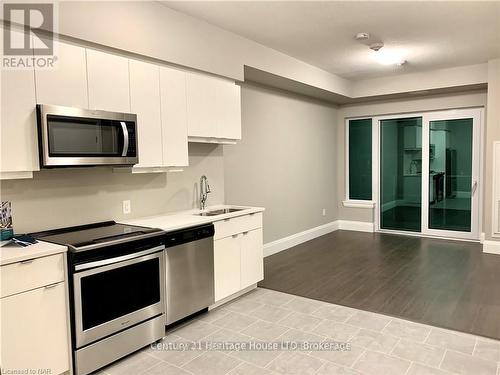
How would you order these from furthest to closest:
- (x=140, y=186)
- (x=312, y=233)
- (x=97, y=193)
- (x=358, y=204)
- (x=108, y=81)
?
(x=358, y=204), (x=312, y=233), (x=140, y=186), (x=97, y=193), (x=108, y=81)

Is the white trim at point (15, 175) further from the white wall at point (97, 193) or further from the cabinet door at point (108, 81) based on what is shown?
the cabinet door at point (108, 81)

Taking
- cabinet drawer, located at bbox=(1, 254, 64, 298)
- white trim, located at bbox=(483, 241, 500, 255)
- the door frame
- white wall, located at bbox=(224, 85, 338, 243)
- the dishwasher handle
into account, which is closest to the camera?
cabinet drawer, located at bbox=(1, 254, 64, 298)

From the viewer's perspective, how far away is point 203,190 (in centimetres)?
418

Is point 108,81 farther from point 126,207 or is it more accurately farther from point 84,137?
point 126,207

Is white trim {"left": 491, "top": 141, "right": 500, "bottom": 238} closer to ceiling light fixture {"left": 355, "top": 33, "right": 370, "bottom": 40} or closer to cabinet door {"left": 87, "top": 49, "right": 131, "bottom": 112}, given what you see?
ceiling light fixture {"left": 355, "top": 33, "right": 370, "bottom": 40}

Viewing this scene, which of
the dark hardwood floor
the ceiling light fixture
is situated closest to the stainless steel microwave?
the dark hardwood floor

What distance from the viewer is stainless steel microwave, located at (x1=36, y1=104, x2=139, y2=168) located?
2.51m

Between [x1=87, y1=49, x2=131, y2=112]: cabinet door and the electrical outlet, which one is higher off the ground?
[x1=87, y1=49, x2=131, y2=112]: cabinet door

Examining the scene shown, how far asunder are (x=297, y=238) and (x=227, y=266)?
2812 millimetres

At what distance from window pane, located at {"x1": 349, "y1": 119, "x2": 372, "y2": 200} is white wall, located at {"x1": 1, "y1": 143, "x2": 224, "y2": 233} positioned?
419cm

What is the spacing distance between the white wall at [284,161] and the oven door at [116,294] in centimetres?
216

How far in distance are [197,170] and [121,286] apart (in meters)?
1.70

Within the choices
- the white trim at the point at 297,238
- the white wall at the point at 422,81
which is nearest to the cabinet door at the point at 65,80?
the white trim at the point at 297,238

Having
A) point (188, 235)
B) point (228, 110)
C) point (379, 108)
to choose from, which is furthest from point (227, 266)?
point (379, 108)
